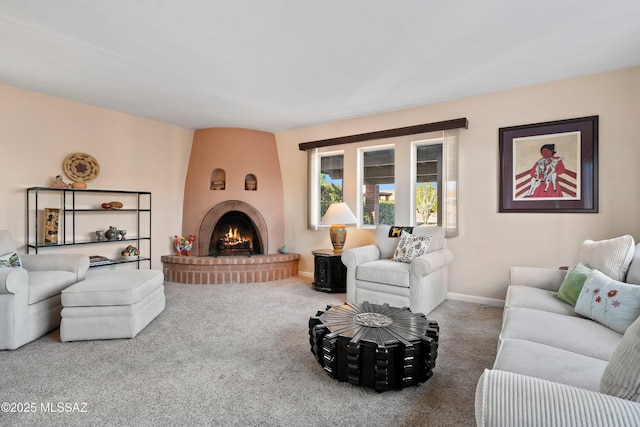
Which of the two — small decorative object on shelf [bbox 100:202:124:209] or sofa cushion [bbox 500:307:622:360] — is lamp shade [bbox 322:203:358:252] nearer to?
sofa cushion [bbox 500:307:622:360]

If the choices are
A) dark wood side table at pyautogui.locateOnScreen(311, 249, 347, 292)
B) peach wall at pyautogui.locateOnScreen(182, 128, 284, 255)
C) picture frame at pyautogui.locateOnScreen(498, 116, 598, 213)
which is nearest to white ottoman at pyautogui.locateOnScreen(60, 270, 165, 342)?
dark wood side table at pyautogui.locateOnScreen(311, 249, 347, 292)

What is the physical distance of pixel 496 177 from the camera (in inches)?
150

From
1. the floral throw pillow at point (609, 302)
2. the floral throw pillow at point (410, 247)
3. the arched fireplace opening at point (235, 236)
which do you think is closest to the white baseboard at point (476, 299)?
the floral throw pillow at point (410, 247)

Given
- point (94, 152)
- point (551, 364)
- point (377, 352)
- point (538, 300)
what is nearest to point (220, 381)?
point (377, 352)

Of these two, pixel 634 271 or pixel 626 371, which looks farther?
pixel 634 271

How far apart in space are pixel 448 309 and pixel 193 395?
2795 mm

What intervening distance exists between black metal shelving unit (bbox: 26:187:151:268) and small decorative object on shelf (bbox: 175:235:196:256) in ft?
1.38

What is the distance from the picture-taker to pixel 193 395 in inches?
74.2

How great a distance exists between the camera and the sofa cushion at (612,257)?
2.21 m

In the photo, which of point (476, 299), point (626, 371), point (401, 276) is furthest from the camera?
point (476, 299)

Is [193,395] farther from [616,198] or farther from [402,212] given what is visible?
[616,198]

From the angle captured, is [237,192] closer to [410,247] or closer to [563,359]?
[410,247]

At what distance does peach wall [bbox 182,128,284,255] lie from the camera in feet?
17.5

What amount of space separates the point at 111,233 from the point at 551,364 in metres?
4.99
